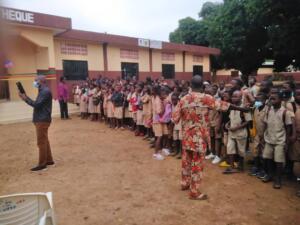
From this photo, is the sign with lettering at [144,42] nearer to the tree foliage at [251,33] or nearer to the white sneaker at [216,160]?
the tree foliage at [251,33]

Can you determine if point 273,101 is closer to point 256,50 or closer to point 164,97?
point 164,97

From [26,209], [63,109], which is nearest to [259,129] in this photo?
[26,209]

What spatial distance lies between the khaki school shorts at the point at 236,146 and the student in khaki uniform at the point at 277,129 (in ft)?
1.89

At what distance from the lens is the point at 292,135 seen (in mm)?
4133

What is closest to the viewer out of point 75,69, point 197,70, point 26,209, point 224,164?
point 26,209

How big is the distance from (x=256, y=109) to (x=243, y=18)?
14812mm

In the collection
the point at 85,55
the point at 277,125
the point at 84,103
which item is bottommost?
the point at 84,103

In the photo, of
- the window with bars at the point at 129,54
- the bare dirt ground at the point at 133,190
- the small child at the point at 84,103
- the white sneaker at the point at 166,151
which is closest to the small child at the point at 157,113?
the white sneaker at the point at 166,151

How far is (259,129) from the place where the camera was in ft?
15.3

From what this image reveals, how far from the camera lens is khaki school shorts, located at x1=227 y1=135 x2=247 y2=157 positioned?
496 cm

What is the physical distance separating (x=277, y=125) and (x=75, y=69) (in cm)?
1102

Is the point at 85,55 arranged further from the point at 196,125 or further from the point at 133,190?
the point at 196,125

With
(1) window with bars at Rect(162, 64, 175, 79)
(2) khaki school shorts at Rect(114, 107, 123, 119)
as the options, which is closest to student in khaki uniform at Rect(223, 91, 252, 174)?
(2) khaki school shorts at Rect(114, 107, 123, 119)

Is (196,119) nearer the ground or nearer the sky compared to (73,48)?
nearer the ground
